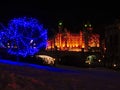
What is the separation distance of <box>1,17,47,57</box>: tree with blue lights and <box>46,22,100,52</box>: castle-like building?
3290 centimetres

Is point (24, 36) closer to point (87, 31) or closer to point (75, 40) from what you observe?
point (87, 31)

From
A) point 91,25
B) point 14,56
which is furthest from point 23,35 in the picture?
point 91,25

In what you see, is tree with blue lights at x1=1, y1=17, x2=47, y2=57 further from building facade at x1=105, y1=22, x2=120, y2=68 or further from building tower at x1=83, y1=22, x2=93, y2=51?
building tower at x1=83, y1=22, x2=93, y2=51

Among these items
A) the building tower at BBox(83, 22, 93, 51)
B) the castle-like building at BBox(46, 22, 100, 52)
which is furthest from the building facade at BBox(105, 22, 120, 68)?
the building tower at BBox(83, 22, 93, 51)

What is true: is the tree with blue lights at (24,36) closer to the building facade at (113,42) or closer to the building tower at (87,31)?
the building facade at (113,42)

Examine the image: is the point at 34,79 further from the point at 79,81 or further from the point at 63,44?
the point at 63,44

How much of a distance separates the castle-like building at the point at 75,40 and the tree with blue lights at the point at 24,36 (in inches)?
1295

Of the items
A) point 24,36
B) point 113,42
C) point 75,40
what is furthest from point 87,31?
point 24,36

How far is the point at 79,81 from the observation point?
39.9 feet

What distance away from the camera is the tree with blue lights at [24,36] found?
2031 inches

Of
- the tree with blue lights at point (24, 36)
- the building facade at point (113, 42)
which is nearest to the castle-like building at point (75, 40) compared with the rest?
the building facade at point (113, 42)

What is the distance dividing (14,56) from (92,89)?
116ft

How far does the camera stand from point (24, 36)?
54.1 metres

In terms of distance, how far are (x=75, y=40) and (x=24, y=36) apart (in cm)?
7862
